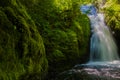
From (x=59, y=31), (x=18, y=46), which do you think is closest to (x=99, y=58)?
(x=59, y=31)

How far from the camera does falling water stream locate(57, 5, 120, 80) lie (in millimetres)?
10398

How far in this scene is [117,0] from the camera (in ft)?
60.7

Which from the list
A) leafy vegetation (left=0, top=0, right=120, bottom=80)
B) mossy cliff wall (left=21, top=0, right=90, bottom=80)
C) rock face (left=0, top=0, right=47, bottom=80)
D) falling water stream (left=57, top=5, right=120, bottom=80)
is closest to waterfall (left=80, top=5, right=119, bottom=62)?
falling water stream (left=57, top=5, right=120, bottom=80)

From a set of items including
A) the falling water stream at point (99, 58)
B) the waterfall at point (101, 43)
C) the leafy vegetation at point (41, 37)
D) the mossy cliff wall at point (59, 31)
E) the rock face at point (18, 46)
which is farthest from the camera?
the waterfall at point (101, 43)

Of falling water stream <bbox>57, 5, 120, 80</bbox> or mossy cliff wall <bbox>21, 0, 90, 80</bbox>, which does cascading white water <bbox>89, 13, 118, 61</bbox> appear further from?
mossy cliff wall <bbox>21, 0, 90, 80</bbox>

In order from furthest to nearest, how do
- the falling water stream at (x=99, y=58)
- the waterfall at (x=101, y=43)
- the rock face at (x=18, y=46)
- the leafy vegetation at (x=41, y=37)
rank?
the waterfall at (x=101, y=43)
the falling water stream at (x=99, y=58)
the leafy vegetation at (x=41, y=37)
the rock face at (x=18, y=46)

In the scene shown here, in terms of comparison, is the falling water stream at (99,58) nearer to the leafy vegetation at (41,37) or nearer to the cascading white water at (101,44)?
the cascading white water at (101,44)

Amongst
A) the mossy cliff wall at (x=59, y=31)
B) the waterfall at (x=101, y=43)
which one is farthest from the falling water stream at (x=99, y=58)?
the mossy cliff wall at (x=59, y=31)

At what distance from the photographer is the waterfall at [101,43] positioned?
1538 cm

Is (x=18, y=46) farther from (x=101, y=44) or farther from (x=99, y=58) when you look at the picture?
(x=101, y=44)

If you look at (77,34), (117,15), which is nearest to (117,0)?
(117,15)

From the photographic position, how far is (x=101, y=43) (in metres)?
16.1

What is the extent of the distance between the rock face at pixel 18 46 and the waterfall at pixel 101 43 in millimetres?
7007

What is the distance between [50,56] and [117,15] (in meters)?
8.06
